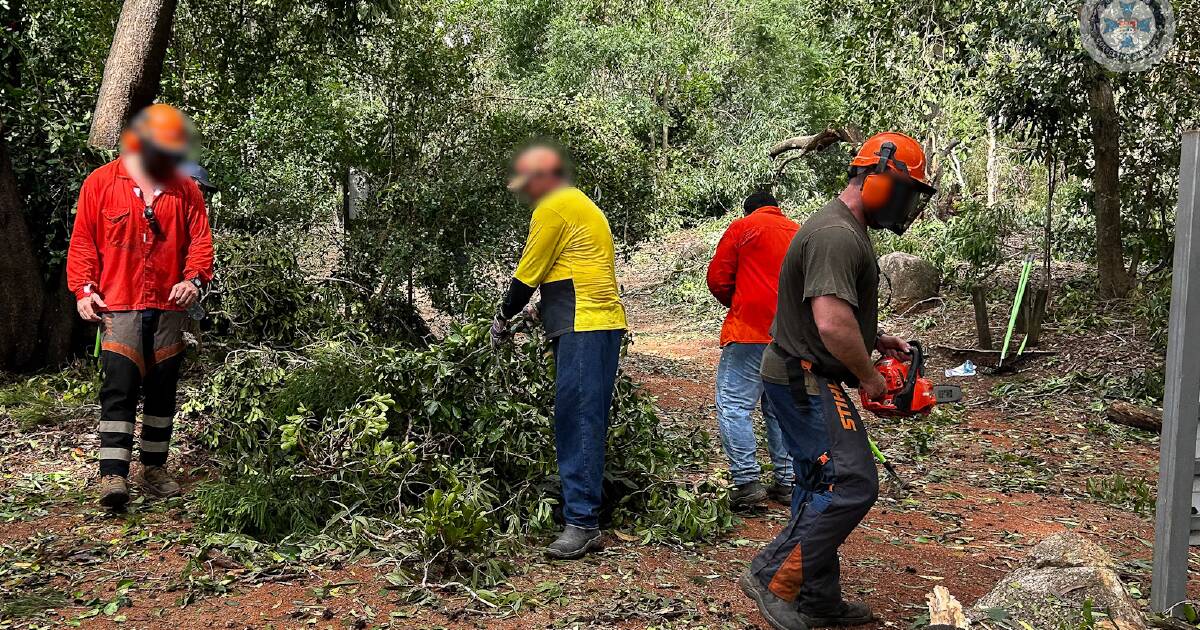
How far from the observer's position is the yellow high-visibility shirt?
15.6 ft

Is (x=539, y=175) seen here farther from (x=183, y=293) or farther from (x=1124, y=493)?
(x=1124, y=493)

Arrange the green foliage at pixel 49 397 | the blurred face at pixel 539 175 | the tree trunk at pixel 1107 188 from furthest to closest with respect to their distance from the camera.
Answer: the tree trunk at pixel 1107 188, the green foliage at pixel 49 397, the blurred face at pixel 539 175

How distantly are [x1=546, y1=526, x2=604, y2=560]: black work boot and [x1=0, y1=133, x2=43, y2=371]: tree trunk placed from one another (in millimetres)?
5293

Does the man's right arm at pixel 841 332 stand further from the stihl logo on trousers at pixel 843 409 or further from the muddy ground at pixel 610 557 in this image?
the muddy ground at pixel 610 557

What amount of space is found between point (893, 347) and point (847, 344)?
488 mm

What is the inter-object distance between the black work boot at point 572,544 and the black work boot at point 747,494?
4.06ft

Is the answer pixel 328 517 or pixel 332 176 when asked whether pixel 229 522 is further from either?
pixel 332 176

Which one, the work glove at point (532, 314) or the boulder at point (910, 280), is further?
the boulder at point (910, 280)

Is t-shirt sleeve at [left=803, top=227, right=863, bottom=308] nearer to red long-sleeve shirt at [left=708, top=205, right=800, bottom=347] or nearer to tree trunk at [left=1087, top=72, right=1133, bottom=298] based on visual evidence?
red long-sleeve shirt at [left=708, top=205, right=800, bottom=347]

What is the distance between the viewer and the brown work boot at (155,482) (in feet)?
18.0

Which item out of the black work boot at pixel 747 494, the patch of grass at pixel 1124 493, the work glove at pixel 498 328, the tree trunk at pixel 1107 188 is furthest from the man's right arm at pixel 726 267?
the tree trunk at pixel 1107 188

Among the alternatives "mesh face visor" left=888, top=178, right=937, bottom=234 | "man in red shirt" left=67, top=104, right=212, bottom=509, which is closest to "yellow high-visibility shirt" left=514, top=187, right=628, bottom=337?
"mesh face visor" left=888, top=178, right=937, bottom=234

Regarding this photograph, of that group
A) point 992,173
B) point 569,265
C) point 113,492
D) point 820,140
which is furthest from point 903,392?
point 992,173

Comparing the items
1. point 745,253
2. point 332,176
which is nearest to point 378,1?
point 332,176
